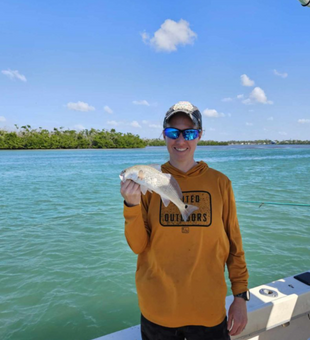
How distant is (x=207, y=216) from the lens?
194 cm

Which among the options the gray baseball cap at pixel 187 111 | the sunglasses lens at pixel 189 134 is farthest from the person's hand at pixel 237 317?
the gray baseball cap at pixel 187 111

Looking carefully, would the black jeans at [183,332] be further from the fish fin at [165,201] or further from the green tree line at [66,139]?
the green tree line at [66,139]

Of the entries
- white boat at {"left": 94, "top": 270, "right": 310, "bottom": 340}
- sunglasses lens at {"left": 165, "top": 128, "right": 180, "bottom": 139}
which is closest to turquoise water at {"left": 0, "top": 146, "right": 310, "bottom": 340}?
white boat at {"left": 94, "top": 270, "right": 310, "bottom": 340}

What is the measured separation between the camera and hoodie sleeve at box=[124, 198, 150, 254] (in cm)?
185

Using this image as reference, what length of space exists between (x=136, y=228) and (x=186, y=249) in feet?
1.25

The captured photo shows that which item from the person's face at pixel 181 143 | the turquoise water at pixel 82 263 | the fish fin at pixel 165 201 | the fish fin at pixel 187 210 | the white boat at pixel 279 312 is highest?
the person's face at pixel 181 143

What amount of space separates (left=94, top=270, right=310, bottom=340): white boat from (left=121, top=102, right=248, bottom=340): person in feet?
2.46

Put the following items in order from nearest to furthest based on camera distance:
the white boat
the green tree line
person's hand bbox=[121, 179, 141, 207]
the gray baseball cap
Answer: person's hand bbox=[121, 179, 141, 207] → the gray baseball cap → the white boat → the green tree line

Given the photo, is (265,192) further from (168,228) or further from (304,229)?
(168,228)

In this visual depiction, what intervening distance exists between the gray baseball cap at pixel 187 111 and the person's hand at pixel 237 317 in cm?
140

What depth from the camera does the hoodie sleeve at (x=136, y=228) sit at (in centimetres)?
185

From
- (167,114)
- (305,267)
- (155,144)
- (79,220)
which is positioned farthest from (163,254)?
(155,144)

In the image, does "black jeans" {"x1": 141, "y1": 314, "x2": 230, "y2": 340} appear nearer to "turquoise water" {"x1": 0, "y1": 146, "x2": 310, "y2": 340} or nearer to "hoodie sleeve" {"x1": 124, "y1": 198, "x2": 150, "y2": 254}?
"hoodie sleeve" {"x1": 124, "y1": 198, "x2": 150, "y2": 254}

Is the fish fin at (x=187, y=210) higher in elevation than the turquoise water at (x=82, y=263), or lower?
higher
